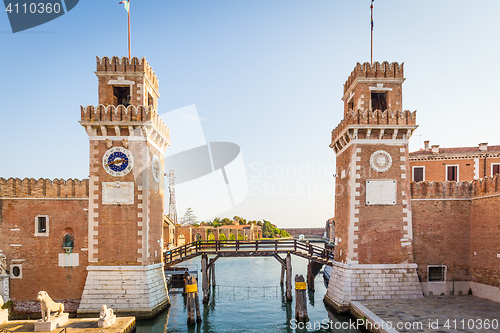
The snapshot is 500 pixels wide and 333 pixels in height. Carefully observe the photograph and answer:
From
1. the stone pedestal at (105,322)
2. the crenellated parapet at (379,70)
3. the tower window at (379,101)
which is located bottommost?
the stone pedestal at (105,322)

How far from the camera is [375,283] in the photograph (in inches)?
841

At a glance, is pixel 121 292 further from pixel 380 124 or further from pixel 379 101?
pixel 379 101

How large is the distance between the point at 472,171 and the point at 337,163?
12.9 m

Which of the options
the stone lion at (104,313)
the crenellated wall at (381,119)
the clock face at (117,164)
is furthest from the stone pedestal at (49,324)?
the crenellated wall at (381,119)

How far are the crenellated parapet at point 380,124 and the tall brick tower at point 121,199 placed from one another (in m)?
11.9

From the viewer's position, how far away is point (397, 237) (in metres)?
22.1

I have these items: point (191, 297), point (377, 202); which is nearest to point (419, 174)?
point (377, 202)

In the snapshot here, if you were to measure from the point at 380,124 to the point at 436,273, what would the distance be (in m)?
9.62

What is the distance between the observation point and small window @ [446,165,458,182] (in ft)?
102

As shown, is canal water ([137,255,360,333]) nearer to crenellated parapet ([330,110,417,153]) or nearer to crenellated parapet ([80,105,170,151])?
crenellated parapet ([330,110,417,153])

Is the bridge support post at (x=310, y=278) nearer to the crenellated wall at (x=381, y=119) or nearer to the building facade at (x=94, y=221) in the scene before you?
the building facade at (x=94, y=221)

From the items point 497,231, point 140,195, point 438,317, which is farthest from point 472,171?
point 140,195

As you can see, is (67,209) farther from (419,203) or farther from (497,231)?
(497,231)

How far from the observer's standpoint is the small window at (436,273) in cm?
2255
